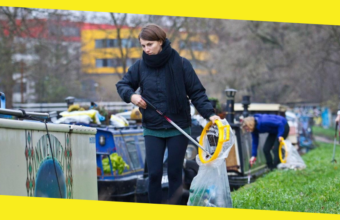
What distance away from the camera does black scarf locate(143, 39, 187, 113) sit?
5449mm

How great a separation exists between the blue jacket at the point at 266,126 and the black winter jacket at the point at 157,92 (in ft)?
23.3

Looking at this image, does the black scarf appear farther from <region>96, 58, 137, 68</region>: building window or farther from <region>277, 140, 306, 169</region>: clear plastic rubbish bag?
<region>96, 58, 137, 68</region>: building window

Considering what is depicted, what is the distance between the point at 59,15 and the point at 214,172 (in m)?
24.1

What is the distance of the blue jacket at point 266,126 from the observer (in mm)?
12695

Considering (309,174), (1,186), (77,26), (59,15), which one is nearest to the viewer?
(1,186)

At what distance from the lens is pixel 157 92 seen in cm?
549

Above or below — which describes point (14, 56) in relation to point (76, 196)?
above

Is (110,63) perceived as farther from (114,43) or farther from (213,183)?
(213,183)

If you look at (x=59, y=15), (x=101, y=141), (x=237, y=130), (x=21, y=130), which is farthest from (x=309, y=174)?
(x=59, y=15)

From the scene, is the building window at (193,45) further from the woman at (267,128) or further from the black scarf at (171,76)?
the black scarf at (171,76)

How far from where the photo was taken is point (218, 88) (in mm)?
41656

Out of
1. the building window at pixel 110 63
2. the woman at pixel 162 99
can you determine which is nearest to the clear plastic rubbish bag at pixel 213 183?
the woman at pixel 162 99

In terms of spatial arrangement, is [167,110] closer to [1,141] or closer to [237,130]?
[1,141]

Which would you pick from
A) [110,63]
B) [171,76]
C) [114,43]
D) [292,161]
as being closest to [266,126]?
[292,161]
